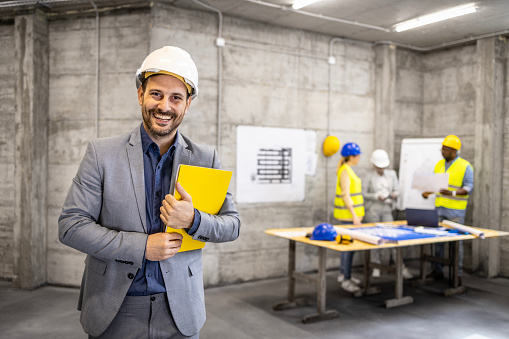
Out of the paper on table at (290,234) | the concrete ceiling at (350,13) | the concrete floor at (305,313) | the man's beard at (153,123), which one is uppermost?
the concrete ceiling at (350,13)

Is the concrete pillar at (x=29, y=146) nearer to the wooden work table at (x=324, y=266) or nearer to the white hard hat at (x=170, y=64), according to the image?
the wooden work table at (x=324, y=266)

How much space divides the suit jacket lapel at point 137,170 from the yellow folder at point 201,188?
5.0 inches

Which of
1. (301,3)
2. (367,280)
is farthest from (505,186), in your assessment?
(301,3)

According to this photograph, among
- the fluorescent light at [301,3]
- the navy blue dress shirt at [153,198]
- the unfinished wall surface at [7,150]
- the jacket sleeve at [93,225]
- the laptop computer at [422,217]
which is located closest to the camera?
the jacket sleeve at [93,225]

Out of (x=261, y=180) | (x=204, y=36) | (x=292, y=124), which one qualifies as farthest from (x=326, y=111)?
Answer: (x=204, y=36)

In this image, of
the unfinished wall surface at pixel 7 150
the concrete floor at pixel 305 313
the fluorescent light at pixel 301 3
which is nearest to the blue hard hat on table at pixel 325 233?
the concrete floor at pixel 305 313

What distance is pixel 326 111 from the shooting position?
6719 millimetres

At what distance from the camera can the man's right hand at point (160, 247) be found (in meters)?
1.42

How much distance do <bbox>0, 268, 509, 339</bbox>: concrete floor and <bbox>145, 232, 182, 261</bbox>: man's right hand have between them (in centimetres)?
285

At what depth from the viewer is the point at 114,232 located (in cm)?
144

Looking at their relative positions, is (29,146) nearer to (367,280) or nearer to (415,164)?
(367,280)

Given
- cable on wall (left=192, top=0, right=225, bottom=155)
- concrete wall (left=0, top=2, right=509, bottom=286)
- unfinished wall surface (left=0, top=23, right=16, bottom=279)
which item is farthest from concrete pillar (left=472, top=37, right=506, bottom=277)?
unfinished wall surface (left=0, top=23, right=16, bottom=279)

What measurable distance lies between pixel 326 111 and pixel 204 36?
2.23 m

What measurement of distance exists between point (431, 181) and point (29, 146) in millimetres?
5092
